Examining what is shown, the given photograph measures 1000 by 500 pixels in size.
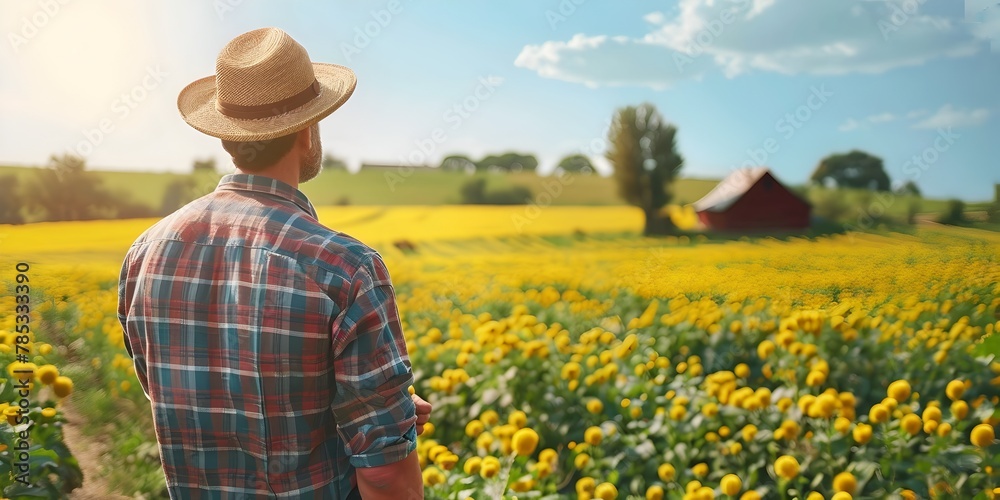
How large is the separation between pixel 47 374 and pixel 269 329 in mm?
1707

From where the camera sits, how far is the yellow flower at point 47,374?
104 inches

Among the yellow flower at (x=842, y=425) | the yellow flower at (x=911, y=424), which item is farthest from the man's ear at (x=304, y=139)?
the yellow flower at (x=911, y=424)

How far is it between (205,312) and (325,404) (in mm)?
290

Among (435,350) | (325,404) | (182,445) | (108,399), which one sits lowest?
(108,399)

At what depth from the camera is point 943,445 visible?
104 inches

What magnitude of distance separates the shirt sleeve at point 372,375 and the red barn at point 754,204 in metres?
3.58

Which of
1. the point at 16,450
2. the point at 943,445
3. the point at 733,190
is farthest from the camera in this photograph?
the point at 733,190

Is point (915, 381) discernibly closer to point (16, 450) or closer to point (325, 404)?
point (325, 404)

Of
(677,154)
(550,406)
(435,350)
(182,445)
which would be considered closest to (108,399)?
(435,350)

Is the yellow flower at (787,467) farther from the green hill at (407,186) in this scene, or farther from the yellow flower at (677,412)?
the green hill at (407,186)

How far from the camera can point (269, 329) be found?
141 cm

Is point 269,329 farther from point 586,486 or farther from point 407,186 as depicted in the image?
point 407,186

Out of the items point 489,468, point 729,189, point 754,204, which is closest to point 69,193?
point 489,468

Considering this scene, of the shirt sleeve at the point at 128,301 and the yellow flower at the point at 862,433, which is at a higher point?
the shirt sleeve at the point at 128,301
